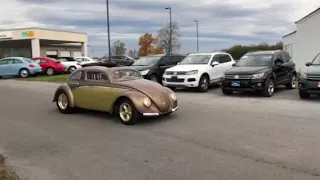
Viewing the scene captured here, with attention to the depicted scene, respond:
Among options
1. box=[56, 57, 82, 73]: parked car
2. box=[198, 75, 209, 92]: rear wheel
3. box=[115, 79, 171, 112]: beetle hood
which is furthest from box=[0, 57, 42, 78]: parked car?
box=[115, 79, 171, 112]: beetle hood

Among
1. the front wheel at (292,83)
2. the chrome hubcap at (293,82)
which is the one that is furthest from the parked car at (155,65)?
the chrome hubcap at (293,82)

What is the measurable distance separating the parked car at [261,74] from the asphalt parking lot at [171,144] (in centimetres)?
251

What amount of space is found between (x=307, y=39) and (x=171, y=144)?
62.1 feet

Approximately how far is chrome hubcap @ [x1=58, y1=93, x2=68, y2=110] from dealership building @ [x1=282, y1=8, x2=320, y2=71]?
51.4 feet

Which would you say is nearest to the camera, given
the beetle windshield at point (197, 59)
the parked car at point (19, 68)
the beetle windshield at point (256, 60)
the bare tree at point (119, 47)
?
the beetle windshield at point (256, 60)

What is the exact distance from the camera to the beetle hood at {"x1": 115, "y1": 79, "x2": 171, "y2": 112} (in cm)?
855

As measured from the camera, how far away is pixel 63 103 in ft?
34.0

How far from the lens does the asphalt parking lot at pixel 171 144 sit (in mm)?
5117

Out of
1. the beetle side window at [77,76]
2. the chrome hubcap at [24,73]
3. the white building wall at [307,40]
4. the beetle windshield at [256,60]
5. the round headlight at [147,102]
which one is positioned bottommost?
the round headlight at [147,102]

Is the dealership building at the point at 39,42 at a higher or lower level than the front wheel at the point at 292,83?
higher

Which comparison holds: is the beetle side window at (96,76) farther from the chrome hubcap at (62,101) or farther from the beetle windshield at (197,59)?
the beetle windshield at (197,59)

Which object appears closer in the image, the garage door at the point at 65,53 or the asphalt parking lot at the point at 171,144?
the asphalt parking lot at the point at 171,144

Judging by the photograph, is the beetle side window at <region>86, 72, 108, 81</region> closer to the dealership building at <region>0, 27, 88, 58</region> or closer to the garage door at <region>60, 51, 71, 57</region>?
the dealership building at <region>0, 27, 88, 58</region>

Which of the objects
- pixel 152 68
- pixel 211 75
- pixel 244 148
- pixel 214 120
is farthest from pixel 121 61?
pixel 244 148
